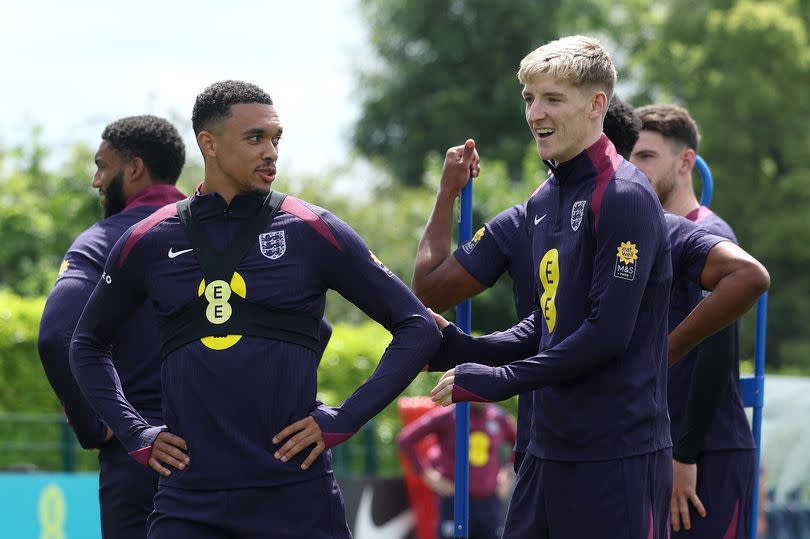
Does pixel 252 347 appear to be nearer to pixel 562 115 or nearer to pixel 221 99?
pixel 221 99

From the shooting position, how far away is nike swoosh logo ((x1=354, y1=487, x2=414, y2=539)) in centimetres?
1221

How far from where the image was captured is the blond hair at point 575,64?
4.52m

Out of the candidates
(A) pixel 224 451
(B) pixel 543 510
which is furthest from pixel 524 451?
(A) pixel 224 451

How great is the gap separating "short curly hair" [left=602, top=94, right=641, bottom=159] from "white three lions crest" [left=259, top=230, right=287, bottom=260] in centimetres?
150

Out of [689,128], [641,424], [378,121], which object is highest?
[378,121]

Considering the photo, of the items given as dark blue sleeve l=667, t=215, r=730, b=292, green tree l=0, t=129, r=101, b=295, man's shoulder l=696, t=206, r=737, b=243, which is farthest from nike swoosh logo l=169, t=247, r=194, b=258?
green tree l=0, t=129, r=101, b=295

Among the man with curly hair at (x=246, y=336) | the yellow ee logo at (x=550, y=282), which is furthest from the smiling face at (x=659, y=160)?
the man with curly hair at (x=246, y=336)

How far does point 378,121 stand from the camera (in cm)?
4416

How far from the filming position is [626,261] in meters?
4.29

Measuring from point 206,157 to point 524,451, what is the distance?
1.60 m

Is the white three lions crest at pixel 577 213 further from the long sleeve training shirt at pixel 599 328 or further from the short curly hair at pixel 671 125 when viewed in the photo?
the short curly hair at pixel 671 125

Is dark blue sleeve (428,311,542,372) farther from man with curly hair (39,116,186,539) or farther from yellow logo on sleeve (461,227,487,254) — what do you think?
man with curly hair (39,116,186,539)

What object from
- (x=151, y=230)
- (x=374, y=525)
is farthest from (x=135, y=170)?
(x=374, y=525)

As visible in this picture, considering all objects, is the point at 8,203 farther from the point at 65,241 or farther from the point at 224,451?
the point at 224,451
